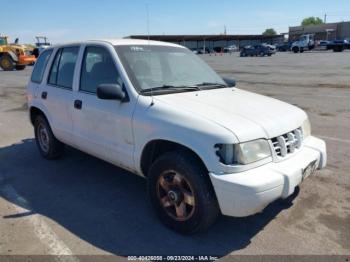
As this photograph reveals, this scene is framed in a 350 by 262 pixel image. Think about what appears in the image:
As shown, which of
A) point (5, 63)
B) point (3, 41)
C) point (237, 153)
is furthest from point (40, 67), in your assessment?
point (3, 41)

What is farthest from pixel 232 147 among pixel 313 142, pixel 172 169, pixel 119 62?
pixel 119 62

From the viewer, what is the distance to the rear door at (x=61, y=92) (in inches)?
186

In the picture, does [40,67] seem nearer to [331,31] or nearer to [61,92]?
[61,92]

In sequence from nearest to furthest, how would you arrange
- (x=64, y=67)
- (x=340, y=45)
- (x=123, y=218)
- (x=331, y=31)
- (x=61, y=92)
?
(x=123, y=218) < (x=61, y=92) < (x=64, y=67) < (x=340, y=45) < (x=331, y=31)

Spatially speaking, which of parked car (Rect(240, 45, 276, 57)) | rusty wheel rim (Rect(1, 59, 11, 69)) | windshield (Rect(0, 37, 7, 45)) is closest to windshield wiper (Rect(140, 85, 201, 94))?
rusty wheel rim (Rect(1, 59, 11, 69))

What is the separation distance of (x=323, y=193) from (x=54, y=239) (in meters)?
3.11

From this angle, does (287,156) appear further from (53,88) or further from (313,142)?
(53,88)

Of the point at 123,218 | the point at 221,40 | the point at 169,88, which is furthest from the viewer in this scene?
the point at 221,40

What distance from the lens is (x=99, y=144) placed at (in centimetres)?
419

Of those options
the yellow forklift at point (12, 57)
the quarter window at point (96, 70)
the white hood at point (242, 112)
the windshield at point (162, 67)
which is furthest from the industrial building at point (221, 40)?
the white hood at point (242, 112)

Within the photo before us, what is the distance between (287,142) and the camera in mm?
3344

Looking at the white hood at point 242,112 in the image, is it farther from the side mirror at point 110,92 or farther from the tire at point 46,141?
the tire at point 46,141

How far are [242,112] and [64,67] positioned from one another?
2.87 meters

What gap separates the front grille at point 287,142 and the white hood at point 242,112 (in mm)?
52
